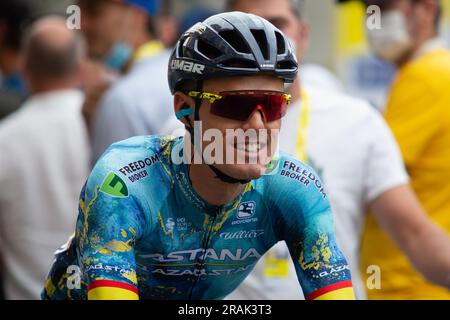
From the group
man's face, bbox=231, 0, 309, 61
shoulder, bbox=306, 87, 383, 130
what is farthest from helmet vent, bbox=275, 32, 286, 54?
man's face, bbox=231, 0, 309, 61

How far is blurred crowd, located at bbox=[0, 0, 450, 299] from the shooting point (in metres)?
5.18

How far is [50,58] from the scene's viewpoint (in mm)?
7027

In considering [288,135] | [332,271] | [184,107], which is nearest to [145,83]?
[288,135]

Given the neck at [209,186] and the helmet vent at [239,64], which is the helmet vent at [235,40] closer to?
the helmet vent at [239,64]

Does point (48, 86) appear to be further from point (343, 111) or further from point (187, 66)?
point (187, 66)

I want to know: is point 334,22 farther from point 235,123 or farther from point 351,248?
point 235,123

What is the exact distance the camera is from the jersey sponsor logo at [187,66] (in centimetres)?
354

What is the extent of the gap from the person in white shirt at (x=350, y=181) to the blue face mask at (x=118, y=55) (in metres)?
2.24

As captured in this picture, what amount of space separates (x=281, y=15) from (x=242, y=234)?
2123 millimetres

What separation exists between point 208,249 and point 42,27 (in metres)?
3.65

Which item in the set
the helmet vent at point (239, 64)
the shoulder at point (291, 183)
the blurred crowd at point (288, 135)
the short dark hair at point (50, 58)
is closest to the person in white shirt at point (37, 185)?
the blurred crowd at point (288, 135)

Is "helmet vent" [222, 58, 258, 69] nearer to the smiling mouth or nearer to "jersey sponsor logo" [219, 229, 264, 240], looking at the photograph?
the smiling mouth

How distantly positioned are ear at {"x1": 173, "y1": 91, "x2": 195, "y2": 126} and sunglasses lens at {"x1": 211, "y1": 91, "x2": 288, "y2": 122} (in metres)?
0.15

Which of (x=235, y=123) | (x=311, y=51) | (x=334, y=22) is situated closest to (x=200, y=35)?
(x=235, y=123)
